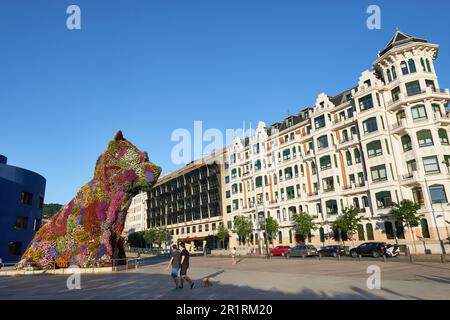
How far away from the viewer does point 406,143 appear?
124 ft

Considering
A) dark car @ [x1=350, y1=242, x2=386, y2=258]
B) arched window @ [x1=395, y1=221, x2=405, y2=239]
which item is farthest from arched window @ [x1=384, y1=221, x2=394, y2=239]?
dark car @ [x1=350, y1=242, x2=386, y2=258]

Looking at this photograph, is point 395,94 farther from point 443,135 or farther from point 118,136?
point 118,136

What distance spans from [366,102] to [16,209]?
146 feet

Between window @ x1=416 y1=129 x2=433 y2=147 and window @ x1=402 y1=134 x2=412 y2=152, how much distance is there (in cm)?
112

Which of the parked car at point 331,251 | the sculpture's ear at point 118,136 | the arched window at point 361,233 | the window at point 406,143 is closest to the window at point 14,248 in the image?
the sculpture's ear at point 118,136

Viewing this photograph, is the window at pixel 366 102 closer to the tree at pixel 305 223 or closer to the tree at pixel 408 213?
the tree at pixel 408 213

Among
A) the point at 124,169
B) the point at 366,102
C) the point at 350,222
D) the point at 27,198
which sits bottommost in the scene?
the point at 350,222

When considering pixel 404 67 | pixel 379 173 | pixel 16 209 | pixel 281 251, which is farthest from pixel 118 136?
pixel 404 67

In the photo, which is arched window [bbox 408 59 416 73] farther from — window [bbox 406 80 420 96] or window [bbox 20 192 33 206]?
window [bbox 20 192 33 206]

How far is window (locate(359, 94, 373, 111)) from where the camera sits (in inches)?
1591

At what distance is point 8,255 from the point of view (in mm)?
35125

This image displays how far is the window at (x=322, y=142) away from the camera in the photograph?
46375mm

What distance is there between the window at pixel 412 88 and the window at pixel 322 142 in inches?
482
